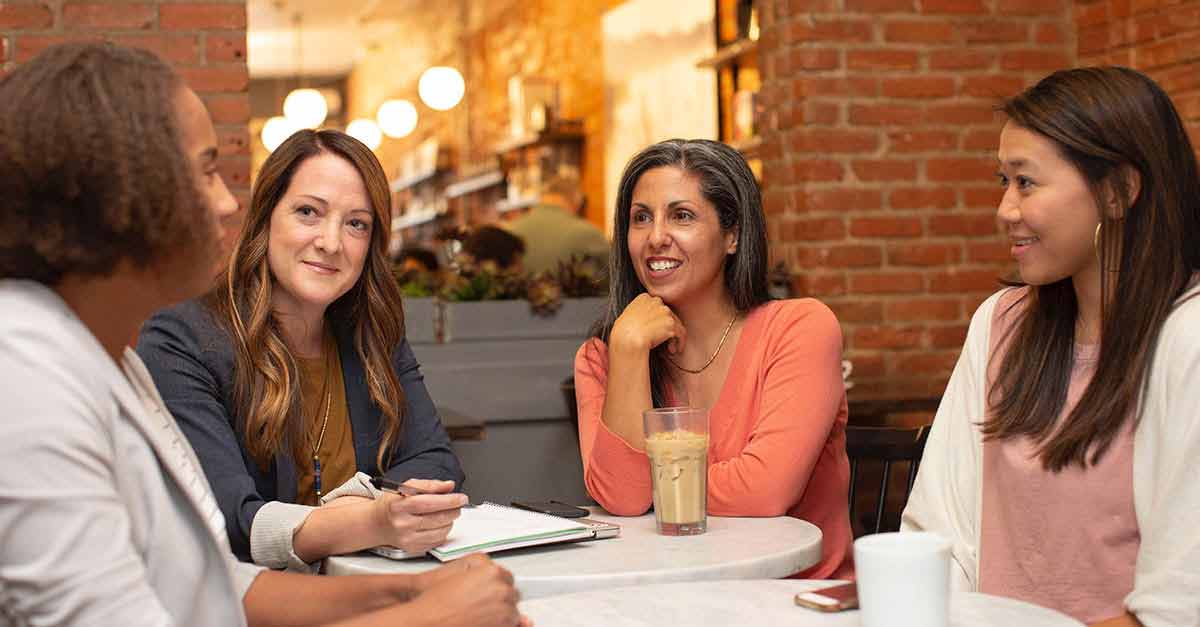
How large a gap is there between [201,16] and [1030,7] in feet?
8.39

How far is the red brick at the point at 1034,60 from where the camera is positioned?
416cm

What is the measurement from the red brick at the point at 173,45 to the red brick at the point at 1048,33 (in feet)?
8.50

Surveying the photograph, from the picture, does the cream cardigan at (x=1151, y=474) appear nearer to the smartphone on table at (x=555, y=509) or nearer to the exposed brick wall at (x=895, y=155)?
the smartphone on table at (x=555, y=509)

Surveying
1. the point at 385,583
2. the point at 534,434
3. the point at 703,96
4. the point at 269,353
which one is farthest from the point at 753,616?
the point at 703,96

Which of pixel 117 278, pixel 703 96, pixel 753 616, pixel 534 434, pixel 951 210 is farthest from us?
pixel 703 96

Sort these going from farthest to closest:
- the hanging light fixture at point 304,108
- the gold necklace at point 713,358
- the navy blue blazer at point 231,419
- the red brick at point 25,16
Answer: the hanging light fixture at point 304,108 < the red brick at point 25,16 < the gold necklace at point 713,358 < the navy blue blazer at point 231,419

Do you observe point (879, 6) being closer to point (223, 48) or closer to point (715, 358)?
point (223, 48)

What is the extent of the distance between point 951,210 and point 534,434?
150 cm

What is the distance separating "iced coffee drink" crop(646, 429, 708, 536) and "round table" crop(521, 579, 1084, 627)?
13.5 inches

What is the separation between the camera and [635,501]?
204cm

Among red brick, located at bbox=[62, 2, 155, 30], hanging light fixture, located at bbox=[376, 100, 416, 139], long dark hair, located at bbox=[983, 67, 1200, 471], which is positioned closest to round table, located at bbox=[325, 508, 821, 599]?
long dark hair, located at bbox=[983, 67, 1200, 471]

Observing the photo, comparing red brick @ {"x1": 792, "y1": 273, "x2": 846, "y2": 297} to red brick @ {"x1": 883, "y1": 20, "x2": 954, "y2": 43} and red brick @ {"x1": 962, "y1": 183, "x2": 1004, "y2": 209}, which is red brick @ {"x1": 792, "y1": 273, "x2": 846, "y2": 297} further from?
red brick @ {"x1": 883, "y1": 20, "x2": 954, "y2": 43}

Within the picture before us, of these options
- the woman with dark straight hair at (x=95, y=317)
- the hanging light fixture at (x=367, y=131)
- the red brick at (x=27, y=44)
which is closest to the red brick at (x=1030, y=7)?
the red brick at (x=27, y=44)

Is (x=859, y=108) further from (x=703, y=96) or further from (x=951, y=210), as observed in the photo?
(x=703, y=96)
